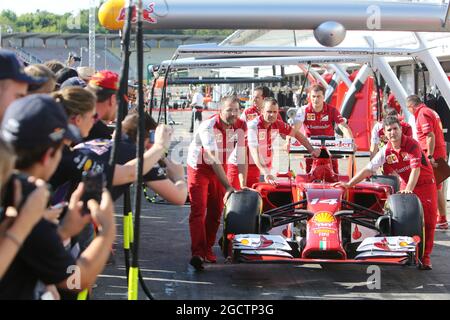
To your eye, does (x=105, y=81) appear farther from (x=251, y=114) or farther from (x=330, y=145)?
(x=251, y=114)

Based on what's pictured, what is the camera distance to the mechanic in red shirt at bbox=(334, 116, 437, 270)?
7508 millimetres

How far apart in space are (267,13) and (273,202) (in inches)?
88.1

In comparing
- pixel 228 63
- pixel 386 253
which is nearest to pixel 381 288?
pixel 386 253

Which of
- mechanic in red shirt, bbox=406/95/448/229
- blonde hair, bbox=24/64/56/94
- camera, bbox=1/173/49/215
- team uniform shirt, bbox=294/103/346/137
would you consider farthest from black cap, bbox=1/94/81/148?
mechanic in red shirt, bbox=406/95/448/229

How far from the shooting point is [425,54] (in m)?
9.75

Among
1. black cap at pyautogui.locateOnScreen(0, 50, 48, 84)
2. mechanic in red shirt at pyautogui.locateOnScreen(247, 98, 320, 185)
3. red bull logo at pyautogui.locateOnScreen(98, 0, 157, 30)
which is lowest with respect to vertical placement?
mechanic in red shirt at pyautogui.locateOnScreen(247, 98, 320, 185)

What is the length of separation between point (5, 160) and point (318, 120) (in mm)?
7667

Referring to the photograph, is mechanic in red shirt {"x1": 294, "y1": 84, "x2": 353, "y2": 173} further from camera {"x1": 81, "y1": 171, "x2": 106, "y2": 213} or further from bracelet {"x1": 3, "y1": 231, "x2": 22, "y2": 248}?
bracelet {"x1": 3, "y1": 231, "x2": 22, "y2": 248}

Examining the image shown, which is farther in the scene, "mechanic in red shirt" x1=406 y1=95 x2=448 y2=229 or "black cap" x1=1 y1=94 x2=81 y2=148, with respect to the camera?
"mechanic in red shirt" x1=406 y1=95 x2=448 y2=229

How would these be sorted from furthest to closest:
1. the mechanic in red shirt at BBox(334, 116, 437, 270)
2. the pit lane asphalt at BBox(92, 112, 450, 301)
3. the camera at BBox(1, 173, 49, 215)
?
1. the mechanic in red shirt at BBox(334, 116, 437, 270)
2. the pit lane asphalt at BBox(92, 112, 450, 301)
3. the camera at BBox(1, 173, 49, 215)

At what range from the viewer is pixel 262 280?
7.12 meters

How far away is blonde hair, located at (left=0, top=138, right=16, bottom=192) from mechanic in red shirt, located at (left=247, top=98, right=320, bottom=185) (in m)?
5.62

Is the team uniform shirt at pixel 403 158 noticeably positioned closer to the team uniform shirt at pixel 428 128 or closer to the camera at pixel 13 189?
the team uniform shirt at pixel 428 128

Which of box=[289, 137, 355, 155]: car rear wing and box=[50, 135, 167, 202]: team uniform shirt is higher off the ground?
box=[50, 135, 167, 202]: team uniform shirt
